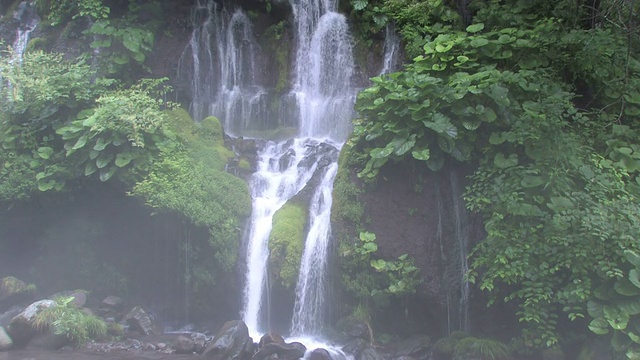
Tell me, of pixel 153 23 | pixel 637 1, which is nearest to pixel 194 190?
pixel 153 23

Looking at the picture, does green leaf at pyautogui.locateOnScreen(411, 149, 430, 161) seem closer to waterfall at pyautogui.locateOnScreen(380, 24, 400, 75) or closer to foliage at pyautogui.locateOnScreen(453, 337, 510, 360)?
foliage at pyautogui.locateOnScreen(453, 337, 510, 360)

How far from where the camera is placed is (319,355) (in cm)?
878

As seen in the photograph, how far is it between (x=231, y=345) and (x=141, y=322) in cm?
226

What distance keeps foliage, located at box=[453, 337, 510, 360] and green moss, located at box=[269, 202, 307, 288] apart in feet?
9.90

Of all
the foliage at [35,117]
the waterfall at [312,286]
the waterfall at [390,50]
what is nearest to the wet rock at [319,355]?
the waterfall at [312,286]

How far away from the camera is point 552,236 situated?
817 centimetres

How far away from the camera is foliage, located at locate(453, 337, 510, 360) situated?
8.48 meters

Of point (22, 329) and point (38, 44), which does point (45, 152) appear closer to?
point (22, 329)

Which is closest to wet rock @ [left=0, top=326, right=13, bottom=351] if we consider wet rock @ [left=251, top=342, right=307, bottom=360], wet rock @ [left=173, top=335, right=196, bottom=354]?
wet rock @ [left=173, top=335, right=196, bottom=354]

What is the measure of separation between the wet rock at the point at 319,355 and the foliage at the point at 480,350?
1.98 m

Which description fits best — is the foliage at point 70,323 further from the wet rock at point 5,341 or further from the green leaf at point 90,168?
the green leaf at point 90,168

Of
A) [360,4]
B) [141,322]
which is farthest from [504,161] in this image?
[141,322]

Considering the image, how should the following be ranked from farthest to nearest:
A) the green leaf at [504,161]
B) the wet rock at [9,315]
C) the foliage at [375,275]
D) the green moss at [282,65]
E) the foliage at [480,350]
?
the green moss at [282,65] → the wet rock at [9,315] → the foliage at [375,275] → the green leaf at [504,161] → the foliage at [480,350]

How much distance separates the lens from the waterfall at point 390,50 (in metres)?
13.6
